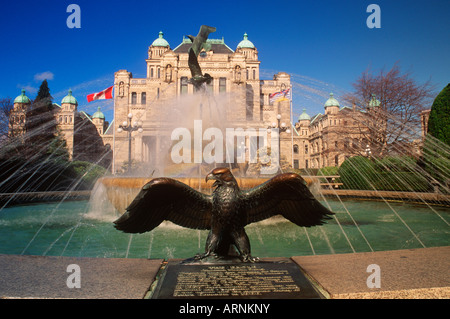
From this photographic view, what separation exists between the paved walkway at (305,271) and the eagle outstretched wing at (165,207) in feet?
1.54

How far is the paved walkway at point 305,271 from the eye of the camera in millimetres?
2389

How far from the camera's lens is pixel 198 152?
44.7 feet

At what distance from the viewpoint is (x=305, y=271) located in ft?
9.81

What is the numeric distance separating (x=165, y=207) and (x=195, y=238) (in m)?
3.75

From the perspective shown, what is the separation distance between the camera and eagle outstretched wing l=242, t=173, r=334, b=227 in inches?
122

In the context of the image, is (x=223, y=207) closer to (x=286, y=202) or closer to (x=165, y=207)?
(x=165, y=207)

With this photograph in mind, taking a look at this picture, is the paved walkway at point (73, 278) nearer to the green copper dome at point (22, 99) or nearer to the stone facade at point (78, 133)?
the stone facade at point (78, 133)

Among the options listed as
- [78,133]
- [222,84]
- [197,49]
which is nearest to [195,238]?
[197,49]

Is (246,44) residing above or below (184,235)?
above

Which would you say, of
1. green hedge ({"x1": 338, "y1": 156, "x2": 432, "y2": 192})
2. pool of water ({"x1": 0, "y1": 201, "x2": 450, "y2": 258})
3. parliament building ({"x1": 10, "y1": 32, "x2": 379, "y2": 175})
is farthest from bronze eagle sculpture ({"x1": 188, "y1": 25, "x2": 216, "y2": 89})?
parliament building ({"x1": 10, "y1": 32, "x2": 379, "y2": 175})
